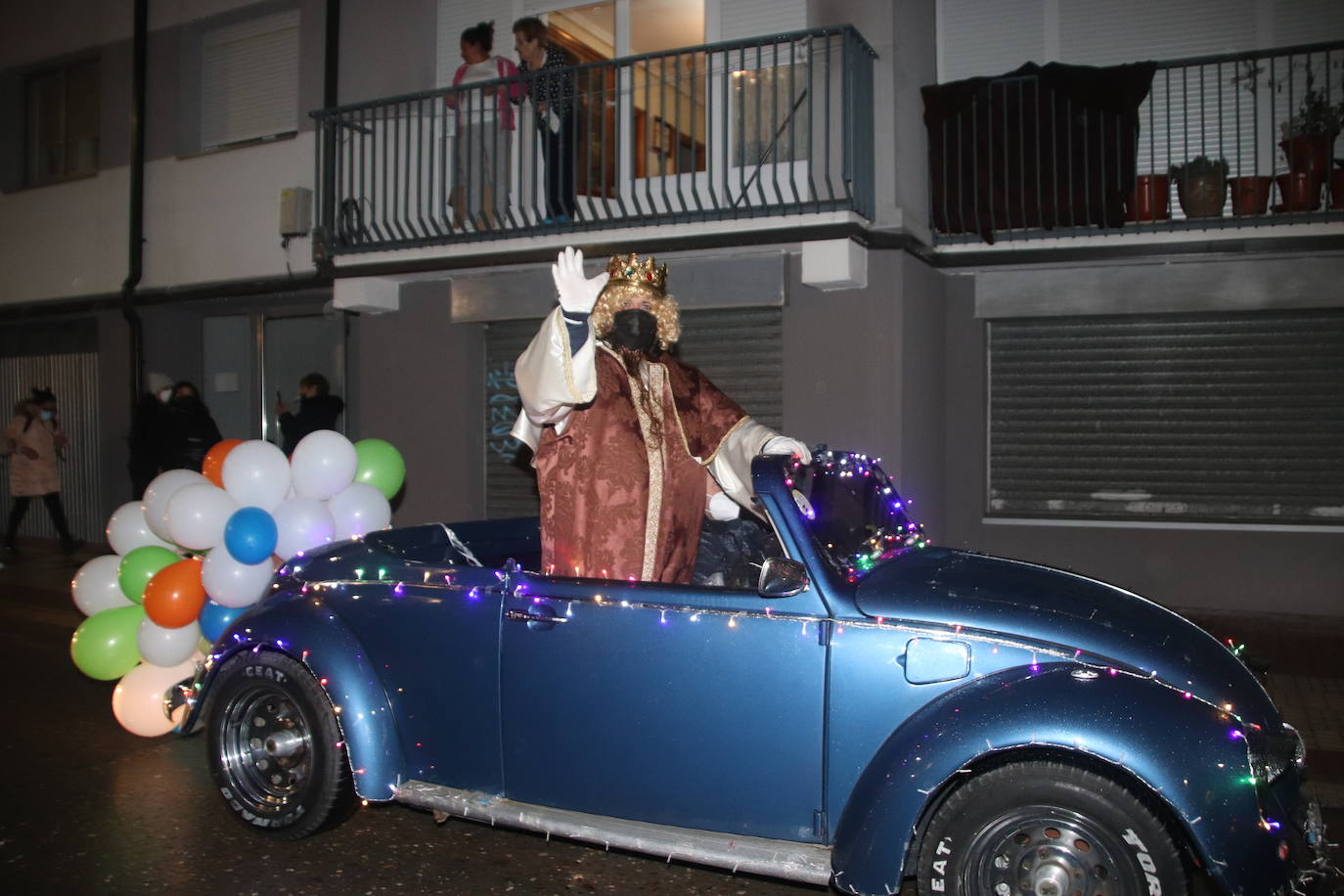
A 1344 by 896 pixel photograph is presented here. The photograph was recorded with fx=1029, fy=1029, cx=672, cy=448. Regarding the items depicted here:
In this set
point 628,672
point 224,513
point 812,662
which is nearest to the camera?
point 812,662

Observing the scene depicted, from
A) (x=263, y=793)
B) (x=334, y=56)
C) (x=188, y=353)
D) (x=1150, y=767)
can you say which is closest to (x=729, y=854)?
(x=1150, y=767)

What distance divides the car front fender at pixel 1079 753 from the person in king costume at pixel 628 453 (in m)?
1.36

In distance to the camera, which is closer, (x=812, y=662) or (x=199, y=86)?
(x=812, y=662)

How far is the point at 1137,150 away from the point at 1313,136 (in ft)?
4.27

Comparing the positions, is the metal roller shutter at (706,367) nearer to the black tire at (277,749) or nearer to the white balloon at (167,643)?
the white balloon at (167,643)

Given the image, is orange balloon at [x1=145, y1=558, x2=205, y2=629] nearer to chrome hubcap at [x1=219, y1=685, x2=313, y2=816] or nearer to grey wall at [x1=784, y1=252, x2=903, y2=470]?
chrome hubcap at [x1=219, y1=685, x2=313, y2=816]

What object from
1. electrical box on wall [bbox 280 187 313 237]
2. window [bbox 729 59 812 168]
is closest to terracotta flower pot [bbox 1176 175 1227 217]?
window [bbox 729 59 812 168]

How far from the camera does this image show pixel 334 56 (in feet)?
37.7

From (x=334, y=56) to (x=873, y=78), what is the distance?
6177 millimetres

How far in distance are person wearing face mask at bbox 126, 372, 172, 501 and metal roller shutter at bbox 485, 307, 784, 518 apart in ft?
12.1

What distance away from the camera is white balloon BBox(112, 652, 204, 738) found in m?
5.14

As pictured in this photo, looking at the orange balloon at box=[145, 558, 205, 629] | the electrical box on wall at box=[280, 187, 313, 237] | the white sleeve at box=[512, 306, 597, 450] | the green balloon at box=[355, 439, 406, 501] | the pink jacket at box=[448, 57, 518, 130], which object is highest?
the pink jacket at box=[448, 57, 518, 130]

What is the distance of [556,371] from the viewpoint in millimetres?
3938

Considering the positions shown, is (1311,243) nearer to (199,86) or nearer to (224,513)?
(224,513)
